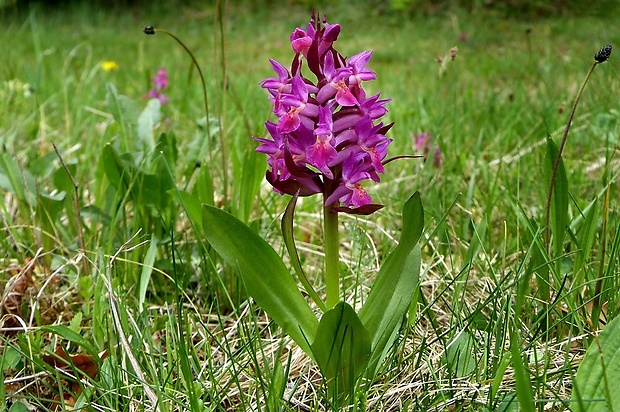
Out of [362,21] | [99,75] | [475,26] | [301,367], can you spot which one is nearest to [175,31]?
[362,21]

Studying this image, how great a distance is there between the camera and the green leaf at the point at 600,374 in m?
0.91

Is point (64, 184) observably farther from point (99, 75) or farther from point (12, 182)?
point (99, 75)

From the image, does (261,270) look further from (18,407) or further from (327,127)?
(18,407)

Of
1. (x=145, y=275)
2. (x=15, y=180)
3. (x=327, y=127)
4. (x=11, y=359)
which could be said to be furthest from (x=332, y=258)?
(x=15, y=180)

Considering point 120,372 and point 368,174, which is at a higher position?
point 368,174

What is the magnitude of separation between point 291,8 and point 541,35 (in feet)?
18.4

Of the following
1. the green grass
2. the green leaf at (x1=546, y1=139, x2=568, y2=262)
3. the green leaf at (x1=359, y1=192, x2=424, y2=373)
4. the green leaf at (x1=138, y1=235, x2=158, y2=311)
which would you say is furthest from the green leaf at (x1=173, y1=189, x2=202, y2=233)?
the green leaf at (x1=546, y1=139, x2=568, y2=262)

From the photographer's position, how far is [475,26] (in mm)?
7832

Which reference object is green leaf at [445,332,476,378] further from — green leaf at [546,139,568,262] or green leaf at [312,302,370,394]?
green leaf at [546,139,568,262]

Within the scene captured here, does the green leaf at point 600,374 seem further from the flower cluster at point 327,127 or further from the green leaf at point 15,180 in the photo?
the green leaf at point 15,180

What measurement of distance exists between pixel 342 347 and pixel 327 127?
13.9 inches

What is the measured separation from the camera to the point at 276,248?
1840mm

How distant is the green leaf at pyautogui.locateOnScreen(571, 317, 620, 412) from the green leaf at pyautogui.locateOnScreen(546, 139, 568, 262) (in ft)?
1.25

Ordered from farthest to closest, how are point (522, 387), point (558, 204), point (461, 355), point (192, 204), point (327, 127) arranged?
point (192, 204) < point (558, 204) < point (461, 355) < point (327, 127) < point (522, 387)
